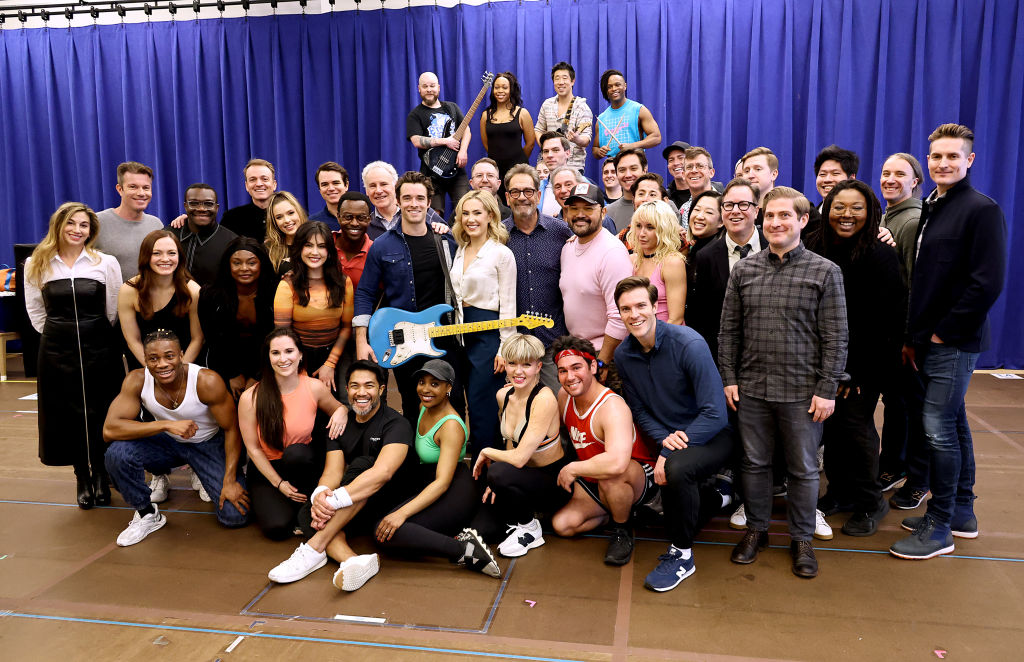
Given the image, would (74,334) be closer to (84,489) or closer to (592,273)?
(84,489)

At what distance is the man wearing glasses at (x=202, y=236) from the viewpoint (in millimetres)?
3754

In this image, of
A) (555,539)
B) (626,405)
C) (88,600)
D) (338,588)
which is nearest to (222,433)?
(88,600)

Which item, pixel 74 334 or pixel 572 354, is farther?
pixel 74 334

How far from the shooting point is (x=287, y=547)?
10.4 feet

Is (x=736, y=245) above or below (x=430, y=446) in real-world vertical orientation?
above

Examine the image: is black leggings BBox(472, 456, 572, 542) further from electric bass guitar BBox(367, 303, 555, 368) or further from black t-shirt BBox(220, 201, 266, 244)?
black t-shirt BBox(220, 201, 266, 244)

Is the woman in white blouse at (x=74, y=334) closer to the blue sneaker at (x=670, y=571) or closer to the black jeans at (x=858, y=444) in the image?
the blue sneaker at (x=670, y=571)

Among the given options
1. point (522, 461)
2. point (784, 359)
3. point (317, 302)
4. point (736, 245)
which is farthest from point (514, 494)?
point (736, 245)

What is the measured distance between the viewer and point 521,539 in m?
3.06

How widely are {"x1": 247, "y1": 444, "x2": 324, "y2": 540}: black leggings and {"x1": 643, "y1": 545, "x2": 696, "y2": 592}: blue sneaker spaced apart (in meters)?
1.57

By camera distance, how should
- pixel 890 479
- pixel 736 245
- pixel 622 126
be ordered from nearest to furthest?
1. pixel 736 245
2. pixel 890 479
3. pixel 622 126

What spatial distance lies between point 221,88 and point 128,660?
6.41 meters

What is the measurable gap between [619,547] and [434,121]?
12.5 feet

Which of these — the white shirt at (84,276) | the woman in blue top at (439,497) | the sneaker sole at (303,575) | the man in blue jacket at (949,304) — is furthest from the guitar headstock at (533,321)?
A: the white shirt at (84,276)
